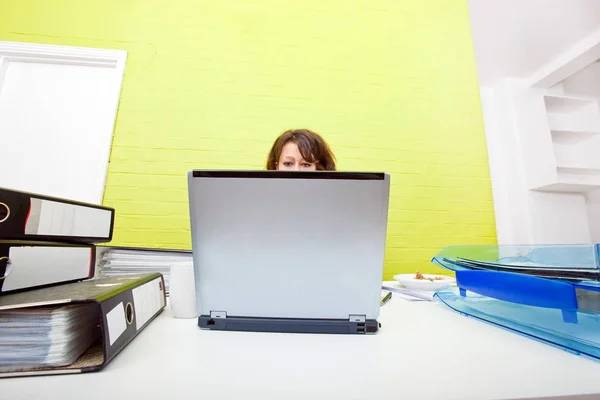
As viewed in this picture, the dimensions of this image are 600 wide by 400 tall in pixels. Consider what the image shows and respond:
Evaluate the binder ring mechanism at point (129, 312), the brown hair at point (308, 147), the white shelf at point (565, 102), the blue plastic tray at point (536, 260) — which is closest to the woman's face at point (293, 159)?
the brown hair at point (308, 147)

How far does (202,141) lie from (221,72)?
443 millimetres

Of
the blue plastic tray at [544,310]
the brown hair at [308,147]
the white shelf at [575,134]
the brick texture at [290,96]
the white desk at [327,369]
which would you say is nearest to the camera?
the white desk at [327,369]

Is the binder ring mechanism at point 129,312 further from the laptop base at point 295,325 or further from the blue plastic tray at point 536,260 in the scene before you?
the blue plastic tray at point 536,260

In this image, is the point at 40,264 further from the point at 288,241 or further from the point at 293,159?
the point at 293,159

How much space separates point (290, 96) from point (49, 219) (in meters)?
1.35

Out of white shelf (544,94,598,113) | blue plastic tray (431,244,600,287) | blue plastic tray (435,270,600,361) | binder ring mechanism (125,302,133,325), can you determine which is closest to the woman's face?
blue plastic tray (431,244,600,287)

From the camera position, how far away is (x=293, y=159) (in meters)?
1.31

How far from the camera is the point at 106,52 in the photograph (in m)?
1.47

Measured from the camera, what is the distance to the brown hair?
4.26 ft

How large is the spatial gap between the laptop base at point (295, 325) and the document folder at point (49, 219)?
32 cm

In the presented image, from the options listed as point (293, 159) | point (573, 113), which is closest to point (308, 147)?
point (293, 159)

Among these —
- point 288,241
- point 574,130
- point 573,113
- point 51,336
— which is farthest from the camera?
point 573,113

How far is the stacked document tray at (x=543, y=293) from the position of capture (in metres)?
0.35

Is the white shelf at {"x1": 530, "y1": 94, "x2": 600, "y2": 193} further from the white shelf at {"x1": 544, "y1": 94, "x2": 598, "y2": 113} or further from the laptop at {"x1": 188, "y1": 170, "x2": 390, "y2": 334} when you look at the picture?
the laptop at {"x1": 188, "y1": 170, "x2": 390, "y2": 334}
